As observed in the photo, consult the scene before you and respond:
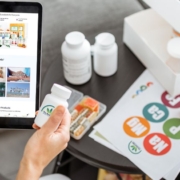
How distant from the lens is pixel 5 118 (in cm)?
87

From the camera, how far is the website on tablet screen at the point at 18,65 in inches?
34.3

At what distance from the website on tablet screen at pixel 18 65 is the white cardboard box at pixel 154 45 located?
356 millimetres

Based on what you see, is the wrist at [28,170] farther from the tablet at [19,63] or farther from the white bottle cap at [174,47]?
the white bottle cap at [174,47]

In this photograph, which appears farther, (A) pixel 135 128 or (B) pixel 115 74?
(B) pixel 115 74

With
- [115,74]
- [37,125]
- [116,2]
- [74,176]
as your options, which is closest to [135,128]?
[115,74]

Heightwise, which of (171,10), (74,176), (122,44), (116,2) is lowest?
(74,176)

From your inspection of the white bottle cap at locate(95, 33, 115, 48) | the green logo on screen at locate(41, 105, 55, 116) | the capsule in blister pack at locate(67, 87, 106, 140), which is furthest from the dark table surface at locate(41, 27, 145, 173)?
the green logo on screen at locate(41, 105, 55, 116)

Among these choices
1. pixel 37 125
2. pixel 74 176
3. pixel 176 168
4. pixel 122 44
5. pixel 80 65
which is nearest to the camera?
pixel 37 125

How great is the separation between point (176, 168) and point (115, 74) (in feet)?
1.10

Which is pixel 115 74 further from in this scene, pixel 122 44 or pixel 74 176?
pixel 74 176

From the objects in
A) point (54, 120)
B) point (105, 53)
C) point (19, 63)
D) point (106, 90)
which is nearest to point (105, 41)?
point (105, 53)

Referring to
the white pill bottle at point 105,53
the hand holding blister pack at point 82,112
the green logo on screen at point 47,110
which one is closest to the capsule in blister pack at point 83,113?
the hand holding blister pack at point 82,112

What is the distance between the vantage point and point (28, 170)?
732 mm

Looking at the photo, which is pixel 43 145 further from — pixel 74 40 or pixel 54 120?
pixel 74 40
